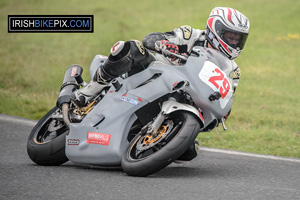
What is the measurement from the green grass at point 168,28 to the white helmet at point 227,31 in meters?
2.25

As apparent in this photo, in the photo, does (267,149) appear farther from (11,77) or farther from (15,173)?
(11,77)

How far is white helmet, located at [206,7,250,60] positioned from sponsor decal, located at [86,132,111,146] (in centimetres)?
141

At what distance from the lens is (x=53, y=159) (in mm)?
5895

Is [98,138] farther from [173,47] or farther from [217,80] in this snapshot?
[217,80]

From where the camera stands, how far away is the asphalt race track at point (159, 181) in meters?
4.54

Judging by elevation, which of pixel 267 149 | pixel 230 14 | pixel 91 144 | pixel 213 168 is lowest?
pixel 267 149

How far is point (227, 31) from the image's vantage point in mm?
5859

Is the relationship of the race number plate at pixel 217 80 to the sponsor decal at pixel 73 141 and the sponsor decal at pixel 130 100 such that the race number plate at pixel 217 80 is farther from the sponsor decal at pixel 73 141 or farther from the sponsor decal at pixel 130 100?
the sponsor decal at pixel 73 141

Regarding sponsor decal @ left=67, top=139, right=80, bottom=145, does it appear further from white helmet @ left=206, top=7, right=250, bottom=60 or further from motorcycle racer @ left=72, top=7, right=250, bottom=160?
white helmet @ left=206, top=7, right=250, bottom=60

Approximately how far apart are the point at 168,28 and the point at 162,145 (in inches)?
752

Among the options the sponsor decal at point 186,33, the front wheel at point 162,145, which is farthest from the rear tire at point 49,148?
the sponsor decal at point 186,33

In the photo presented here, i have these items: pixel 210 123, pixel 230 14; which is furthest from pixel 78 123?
pixel 230 14

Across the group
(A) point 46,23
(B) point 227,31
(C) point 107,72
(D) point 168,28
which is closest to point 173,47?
(B) point 227,31

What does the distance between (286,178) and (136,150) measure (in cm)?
148
